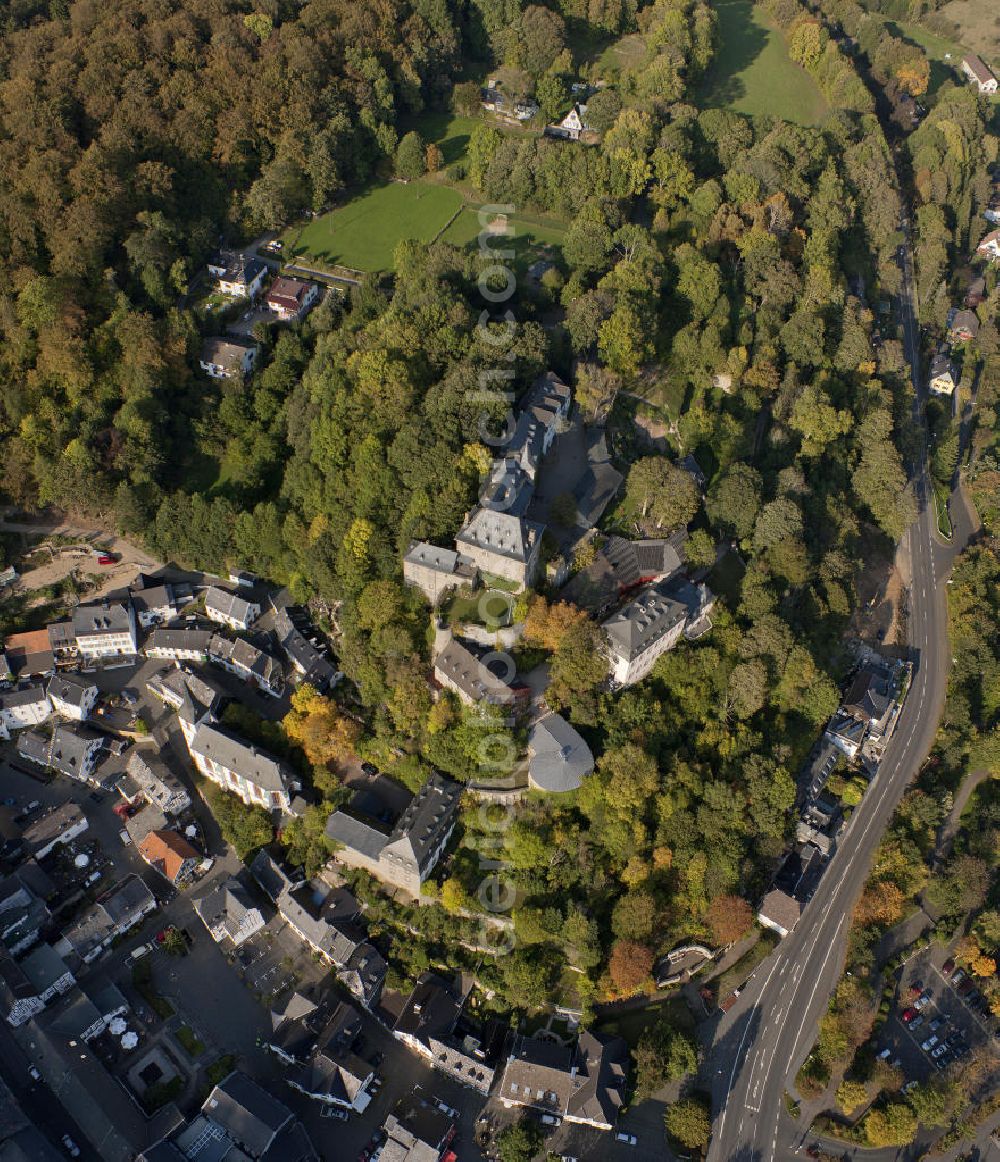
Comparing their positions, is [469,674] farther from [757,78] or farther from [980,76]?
[980,76]

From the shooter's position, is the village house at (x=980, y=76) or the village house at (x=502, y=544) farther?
the village house at (x=980, y=76)

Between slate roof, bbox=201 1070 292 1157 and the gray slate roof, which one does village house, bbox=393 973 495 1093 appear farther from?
the gray slate roof

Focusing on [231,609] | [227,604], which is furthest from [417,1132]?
[227,604]

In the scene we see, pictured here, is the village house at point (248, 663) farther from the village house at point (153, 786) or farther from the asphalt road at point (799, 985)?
the asphalt road at point (799, 985)

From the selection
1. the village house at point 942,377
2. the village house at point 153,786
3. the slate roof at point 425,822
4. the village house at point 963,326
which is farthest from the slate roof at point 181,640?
the village house at point 963,326

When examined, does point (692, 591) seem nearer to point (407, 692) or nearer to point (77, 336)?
point (407, 692)

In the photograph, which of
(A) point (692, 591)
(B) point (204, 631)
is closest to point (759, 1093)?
(A) point (692, 591)
